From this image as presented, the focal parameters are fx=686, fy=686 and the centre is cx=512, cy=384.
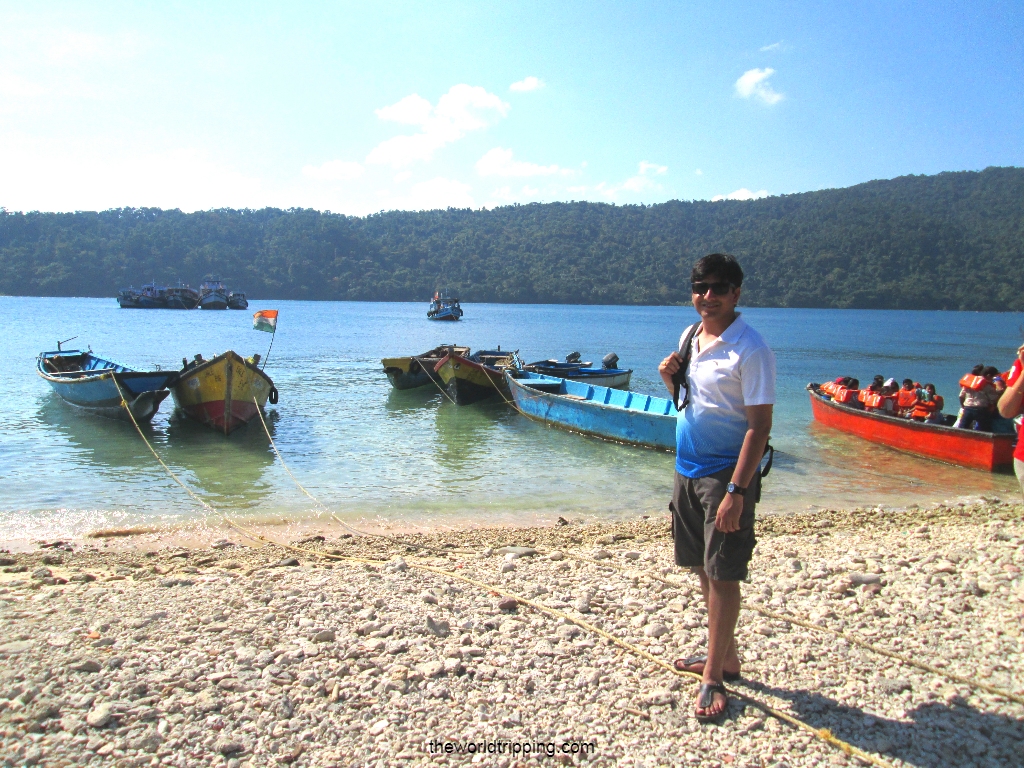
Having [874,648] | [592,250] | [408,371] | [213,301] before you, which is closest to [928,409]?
[874,648]

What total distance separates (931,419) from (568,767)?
44.9 feet

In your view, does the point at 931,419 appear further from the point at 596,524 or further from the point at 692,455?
the point at 692,455

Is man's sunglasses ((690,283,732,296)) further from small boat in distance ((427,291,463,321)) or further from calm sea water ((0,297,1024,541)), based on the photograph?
small boat in distance ((427,291,463,321))

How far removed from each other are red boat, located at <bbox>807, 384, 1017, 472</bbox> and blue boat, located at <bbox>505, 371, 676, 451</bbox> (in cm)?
435

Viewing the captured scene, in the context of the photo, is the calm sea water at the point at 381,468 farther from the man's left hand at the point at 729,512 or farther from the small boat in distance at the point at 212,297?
the small boat in distance at the point at 212,297

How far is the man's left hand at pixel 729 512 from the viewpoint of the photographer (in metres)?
2.98

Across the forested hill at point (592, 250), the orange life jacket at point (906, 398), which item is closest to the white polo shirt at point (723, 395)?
the orange life jacket at point (906, 398)

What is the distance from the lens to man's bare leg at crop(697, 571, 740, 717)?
3217 millimetres

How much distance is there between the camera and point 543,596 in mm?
5023

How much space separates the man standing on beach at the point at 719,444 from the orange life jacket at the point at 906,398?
44.8 ft

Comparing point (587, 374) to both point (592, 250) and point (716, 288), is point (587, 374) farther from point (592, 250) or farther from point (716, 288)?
point (592, 250)

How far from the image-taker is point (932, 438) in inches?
528

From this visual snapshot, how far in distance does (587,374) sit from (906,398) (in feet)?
29.5

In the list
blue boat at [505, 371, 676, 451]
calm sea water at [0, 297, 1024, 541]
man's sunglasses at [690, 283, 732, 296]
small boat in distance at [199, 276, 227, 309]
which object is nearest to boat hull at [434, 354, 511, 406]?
calm sea water at [0, 297, 1024, 541]
